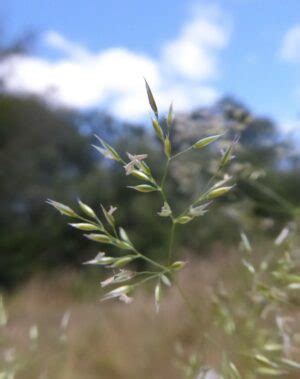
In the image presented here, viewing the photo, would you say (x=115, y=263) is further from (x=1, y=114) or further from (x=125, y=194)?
(x=1, y=114)

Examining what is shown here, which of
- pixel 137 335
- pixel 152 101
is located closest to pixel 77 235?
pixel 137 335

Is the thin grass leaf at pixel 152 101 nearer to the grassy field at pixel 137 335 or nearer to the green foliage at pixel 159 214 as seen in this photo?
the green foliage at pixel 159 214

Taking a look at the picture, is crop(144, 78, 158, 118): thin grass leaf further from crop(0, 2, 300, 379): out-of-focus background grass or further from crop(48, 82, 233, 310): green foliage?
→ crop(0, 2, 300, 379): out-of-focus background grass

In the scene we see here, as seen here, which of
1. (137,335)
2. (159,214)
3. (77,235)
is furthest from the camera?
(77,235)

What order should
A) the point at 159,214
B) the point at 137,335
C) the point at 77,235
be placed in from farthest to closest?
the point at 77,235
the point at 137,335
the point at 159,214

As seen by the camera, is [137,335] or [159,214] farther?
[137,335]

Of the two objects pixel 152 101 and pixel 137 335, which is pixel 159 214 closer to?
pixel 152 101

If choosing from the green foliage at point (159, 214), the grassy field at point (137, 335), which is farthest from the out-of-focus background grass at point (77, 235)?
the green foliage at point (159, 214)

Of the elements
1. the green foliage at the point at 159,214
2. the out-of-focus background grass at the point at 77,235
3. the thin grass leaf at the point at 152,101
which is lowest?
the out-of-focus background grass at the point at 77,235

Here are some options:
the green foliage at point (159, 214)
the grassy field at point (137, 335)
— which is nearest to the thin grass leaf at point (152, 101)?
the green foliage at point (159, 214)

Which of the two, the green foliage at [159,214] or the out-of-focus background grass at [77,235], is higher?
the green foliage at [159,214]

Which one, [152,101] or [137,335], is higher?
[152,101]

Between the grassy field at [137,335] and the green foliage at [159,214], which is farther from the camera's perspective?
the grassy field at [137,335]
